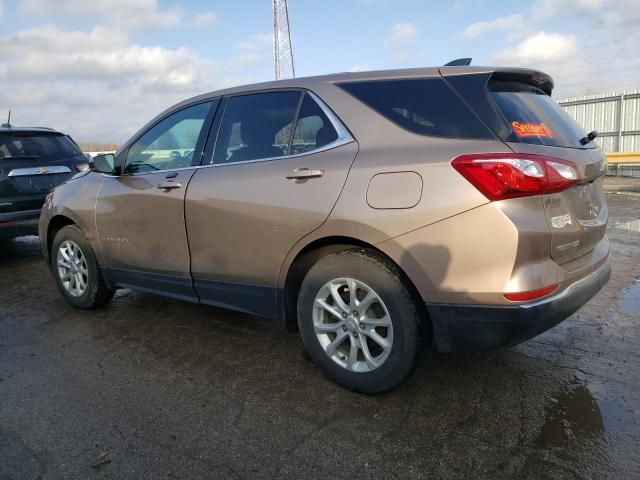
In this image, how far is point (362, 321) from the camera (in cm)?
280

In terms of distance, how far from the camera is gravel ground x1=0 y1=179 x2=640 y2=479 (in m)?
2.30

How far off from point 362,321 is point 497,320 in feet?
2.35

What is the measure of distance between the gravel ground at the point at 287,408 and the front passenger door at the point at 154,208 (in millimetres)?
477

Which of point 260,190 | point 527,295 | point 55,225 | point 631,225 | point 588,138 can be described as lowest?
point 631,225

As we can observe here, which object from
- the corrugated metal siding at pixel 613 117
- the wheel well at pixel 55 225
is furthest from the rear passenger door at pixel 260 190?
the corrugated metal siding at pixel 613 117

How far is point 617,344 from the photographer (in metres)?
3.48

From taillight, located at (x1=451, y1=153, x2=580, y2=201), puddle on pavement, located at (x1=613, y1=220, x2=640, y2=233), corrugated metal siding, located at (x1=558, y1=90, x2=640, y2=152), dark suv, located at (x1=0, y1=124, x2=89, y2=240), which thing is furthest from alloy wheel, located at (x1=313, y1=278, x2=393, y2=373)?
corrugated metal siding, located at (x1=558, y1=90, x2=640, y2=152)

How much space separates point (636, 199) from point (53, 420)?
41.2 feet

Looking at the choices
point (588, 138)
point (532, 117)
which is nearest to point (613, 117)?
point (588, 138)

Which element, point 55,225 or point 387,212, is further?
point 55,225

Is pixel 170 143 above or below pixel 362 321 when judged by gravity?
above

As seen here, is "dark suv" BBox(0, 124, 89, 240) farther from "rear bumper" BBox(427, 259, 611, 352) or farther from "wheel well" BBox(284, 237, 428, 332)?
"rear bumper" BBox(427, 259, 611, 352)

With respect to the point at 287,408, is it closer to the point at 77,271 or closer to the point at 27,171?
the point at 77,271

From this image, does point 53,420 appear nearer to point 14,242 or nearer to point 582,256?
point 582,256
